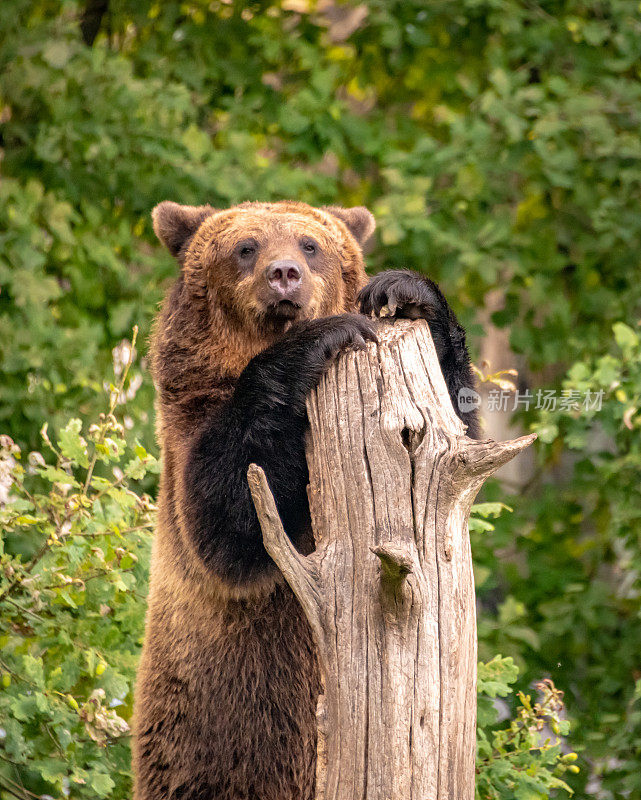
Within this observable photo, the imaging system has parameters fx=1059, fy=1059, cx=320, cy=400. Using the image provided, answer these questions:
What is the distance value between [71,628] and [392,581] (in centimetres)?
187

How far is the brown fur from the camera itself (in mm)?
3400

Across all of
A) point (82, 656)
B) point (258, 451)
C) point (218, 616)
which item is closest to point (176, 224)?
point (258, 451)

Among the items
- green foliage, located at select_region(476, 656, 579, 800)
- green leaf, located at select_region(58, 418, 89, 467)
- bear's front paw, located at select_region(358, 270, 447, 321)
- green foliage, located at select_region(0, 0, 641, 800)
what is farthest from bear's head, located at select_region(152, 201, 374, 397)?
green foliage, located at select_region(0, 0, 641, 800)

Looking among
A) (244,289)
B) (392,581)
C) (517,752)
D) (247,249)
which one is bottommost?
(517,752)

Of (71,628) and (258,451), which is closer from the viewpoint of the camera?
(258,451)

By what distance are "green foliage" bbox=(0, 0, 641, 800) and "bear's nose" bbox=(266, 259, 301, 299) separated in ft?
8.39

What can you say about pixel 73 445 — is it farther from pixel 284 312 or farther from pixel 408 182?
pixel 408 182

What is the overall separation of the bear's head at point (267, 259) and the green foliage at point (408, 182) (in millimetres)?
2003

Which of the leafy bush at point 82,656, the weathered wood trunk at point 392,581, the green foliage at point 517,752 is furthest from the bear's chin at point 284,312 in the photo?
the green foliage at point 517,752

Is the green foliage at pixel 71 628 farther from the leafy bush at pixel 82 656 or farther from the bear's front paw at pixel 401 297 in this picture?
the bear's front paw at pixel 401 297

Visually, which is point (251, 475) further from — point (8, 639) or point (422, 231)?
point (422, 231)

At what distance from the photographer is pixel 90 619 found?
415 centimetres

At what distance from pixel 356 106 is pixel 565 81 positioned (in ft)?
6.43

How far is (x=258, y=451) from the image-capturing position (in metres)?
3.23
